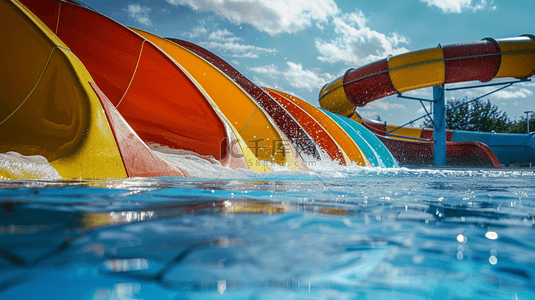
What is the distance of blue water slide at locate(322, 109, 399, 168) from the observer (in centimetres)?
869

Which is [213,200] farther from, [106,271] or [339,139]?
[339,139]

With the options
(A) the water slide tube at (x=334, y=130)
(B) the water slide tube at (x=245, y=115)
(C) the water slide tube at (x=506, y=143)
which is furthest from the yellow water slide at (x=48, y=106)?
(C) the water slide tube at (x=506, y=143)

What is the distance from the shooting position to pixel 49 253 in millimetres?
734

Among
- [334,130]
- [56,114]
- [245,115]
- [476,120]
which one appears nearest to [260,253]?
[56,114]

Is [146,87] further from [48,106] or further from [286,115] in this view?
[286,115]

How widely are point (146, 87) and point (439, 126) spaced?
9628 mm

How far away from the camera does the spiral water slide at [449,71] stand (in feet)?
27.7

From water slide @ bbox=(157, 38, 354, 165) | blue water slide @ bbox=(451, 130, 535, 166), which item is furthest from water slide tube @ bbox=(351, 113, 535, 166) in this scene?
water slide @ bbox=(157, 38, 354, 165)

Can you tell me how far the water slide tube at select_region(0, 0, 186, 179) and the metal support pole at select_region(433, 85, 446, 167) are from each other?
32.1 feet

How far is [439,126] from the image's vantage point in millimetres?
10477

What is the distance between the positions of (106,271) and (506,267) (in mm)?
855

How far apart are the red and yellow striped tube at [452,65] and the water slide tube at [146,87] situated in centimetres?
702

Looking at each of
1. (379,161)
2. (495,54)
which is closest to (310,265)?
(379,161)

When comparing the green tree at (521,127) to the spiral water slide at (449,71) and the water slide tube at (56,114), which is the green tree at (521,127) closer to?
the spiral water slide at (449,71)
